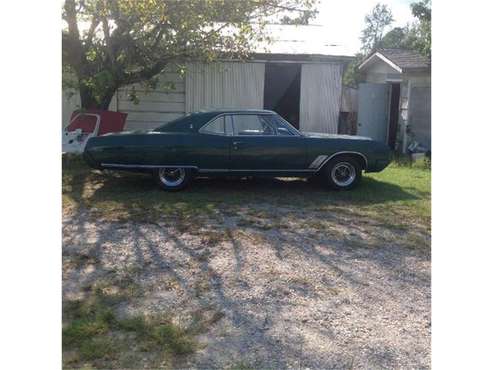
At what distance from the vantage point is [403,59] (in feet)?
48.9

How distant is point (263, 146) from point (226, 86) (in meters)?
5.26

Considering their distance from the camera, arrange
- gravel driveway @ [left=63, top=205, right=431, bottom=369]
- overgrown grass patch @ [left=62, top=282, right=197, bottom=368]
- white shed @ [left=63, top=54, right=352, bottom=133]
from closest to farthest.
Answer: overgrown grass patch @ [left=62, top=282, right=197, bottom=368]
gravel driveway @ [left=63, top=205, right=431, bottom=369]
white shed @ [left=63, top=54, right=352, bottom=133]

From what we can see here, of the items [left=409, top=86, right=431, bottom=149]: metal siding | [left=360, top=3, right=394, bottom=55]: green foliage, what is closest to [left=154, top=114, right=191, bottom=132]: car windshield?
[left=409, top=86, right=431, bottom=149]: metal siding

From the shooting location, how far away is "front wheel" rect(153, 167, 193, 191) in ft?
26.4

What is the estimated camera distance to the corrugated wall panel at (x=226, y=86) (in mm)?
12742

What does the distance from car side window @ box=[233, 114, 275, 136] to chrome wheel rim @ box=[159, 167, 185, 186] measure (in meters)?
1.05

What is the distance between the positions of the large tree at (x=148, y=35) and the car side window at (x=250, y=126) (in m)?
2.10

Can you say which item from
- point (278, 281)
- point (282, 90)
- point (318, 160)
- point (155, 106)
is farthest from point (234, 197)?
point (282, 90)

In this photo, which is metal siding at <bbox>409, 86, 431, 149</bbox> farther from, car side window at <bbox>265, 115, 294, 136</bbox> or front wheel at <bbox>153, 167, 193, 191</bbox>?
front wheel at <bbox>153, 167, 193, 191</bbox>

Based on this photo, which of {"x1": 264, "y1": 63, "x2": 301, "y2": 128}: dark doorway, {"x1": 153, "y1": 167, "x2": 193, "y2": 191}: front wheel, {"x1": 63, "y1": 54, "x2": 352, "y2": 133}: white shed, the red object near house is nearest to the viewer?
{"x1": 153, "y1": 167, "x2": 193, "y2": 191}: front wheel

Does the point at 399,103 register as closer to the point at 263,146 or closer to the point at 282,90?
the point at 282,90

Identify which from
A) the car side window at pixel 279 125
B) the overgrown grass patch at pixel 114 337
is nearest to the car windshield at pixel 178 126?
the car side window at pixel 279 125

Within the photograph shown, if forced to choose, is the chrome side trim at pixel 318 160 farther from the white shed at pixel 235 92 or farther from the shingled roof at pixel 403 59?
the shingled roof at pixel 403 59
